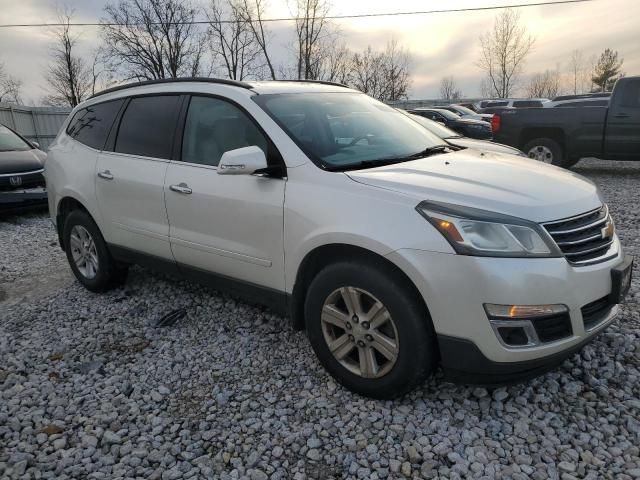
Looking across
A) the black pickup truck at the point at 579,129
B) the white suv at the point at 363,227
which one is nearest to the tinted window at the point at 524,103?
the black pickup truck at the point at 579,129

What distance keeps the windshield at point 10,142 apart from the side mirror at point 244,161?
25.6ft

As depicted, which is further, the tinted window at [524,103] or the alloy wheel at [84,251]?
the tinted window at [524,103]

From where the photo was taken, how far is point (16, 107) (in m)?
17.5

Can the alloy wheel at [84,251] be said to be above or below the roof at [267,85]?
below

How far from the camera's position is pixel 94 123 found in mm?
4535

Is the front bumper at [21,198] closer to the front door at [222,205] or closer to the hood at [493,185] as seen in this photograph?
the front door at [222,205]

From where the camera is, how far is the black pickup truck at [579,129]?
948cm

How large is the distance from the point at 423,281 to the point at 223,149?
5.68 feet

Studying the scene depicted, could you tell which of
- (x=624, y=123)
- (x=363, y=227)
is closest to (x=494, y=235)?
(x=363, y=227)

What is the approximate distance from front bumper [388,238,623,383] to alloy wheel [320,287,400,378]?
28 centimetres

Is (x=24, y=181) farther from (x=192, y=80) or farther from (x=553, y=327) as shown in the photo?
(x=553, y=327)

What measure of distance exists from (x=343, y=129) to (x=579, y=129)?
8.17 meters

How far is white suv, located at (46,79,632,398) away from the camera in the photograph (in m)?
2.35

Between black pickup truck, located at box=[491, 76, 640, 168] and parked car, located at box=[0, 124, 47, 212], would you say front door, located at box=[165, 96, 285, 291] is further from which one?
black pickup truck, located at box=[491, 76, 640, 168]
